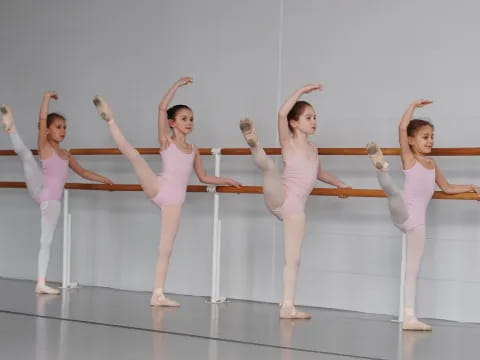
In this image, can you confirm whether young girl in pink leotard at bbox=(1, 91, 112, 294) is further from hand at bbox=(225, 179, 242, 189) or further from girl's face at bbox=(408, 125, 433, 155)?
girl's face at bbox=(408, 125, 433, 155)

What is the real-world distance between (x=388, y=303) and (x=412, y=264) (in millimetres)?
690

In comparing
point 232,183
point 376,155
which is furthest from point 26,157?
point 376,155

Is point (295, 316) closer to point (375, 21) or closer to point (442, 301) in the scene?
point (442, 301)

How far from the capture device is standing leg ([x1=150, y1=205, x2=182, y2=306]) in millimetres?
5434

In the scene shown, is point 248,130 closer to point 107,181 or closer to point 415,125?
point 415,125

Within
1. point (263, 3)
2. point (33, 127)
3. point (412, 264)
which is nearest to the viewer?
point (412, 264)

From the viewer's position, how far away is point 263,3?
5.92 m

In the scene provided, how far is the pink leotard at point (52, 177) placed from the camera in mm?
6016

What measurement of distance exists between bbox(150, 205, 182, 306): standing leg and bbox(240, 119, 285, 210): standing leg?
708mm

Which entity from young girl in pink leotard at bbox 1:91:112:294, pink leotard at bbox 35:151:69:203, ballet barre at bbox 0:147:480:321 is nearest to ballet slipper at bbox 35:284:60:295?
young girl in pink leotard at bbox 1:91:112:294

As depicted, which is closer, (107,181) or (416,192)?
(416,192)

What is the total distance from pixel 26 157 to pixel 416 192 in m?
2.55

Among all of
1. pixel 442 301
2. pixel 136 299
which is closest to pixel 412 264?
pixel 442 301

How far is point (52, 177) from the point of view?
602 cm
